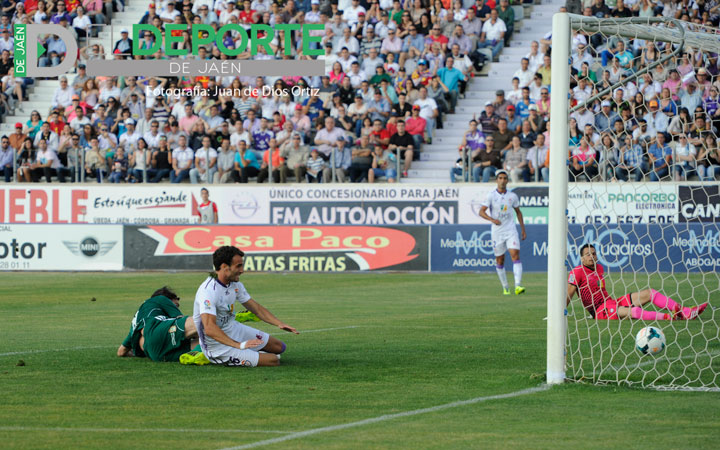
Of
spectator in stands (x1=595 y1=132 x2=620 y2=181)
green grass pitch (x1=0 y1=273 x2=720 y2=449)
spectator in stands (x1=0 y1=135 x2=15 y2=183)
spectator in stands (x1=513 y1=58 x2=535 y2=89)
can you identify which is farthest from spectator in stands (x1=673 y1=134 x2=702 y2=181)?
spectator in stands (x1=0 y1=135 x2=15 y2=183)

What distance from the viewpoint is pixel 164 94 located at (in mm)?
32250

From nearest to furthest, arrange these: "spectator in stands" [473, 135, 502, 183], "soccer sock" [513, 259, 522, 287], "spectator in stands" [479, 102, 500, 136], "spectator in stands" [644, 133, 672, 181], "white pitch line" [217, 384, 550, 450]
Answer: "white pitch line" [217, 384, 550, 450] → "spectator in stands" [644, 133, 672, 181] → "soccer sock" [513, 259, 522, 287] → "spectator in stands" [473, 135, 502, 183] → "spectator in stands" [479, 102, 500, 136]

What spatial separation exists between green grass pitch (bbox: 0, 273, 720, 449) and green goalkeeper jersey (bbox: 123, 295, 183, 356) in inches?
11.0

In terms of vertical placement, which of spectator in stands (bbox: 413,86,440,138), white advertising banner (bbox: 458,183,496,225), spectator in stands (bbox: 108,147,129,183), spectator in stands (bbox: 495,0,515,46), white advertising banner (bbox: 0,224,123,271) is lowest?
white advertising banner (bbox: 0,224,123,271)

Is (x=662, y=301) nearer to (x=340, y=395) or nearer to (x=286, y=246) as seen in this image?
(x=340, y=395)

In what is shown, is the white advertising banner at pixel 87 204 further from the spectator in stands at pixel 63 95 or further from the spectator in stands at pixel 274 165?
the spectator in stands at pixel 63 95

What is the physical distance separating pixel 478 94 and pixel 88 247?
11.4m

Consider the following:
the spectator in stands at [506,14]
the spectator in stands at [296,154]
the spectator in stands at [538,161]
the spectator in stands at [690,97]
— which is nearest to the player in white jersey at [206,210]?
the spectator in stands at [296,154]

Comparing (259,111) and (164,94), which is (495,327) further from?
(164,94)

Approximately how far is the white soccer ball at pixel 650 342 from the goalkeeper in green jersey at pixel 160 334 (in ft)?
14.1

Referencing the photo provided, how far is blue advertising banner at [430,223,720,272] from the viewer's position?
2486 centimetres

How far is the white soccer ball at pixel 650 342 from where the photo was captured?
10.7 meters

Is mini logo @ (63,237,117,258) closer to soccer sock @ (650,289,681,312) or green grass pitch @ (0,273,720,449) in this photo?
green grass pitch @ (0,273,720,449)

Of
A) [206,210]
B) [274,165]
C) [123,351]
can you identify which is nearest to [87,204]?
[206,210]
